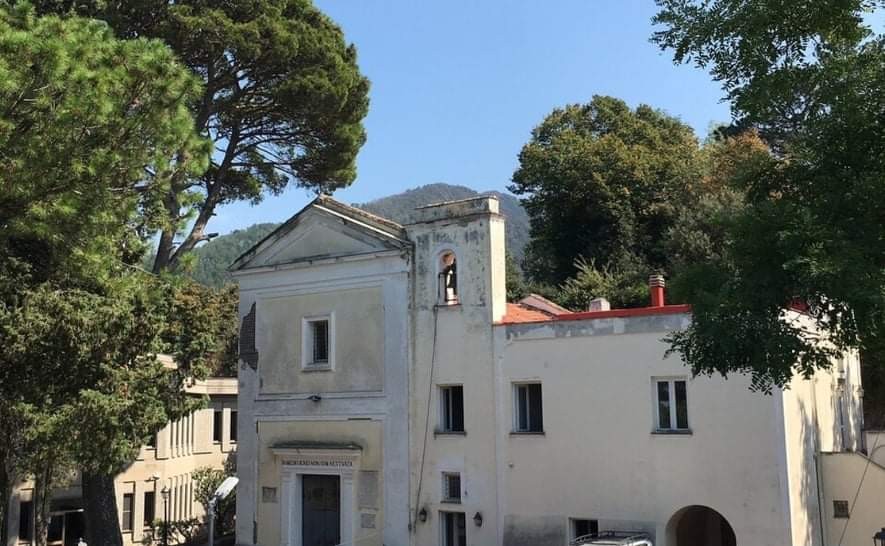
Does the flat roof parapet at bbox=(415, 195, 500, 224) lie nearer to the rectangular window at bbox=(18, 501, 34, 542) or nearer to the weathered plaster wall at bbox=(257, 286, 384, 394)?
the weathered plaster wall at bbox=(257, 286, 384, 394)

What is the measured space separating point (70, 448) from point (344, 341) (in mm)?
6548

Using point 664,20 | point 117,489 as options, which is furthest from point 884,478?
point 117,489

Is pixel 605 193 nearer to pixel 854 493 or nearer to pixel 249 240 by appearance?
pixel 854 493

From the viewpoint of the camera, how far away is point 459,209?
2014cm

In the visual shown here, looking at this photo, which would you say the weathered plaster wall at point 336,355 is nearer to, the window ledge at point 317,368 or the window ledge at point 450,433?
the window ledge at point 317,368

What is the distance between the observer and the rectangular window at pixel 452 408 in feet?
65.0

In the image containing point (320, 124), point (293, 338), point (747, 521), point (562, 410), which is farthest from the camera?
point (320, 124)

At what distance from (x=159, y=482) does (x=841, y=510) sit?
74.0 feet

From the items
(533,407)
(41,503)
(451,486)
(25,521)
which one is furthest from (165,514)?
(533,407)

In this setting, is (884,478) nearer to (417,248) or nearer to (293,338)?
(417,248)

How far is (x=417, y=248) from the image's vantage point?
20.5 meters

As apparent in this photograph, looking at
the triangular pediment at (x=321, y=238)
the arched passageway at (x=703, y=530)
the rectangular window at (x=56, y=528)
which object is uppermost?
the triangular pediment at (x=321, y=238)

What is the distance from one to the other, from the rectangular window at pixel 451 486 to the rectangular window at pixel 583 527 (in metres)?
2.71

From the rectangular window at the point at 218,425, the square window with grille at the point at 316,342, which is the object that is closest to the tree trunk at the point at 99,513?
the square window with grille at the point at 316,342
